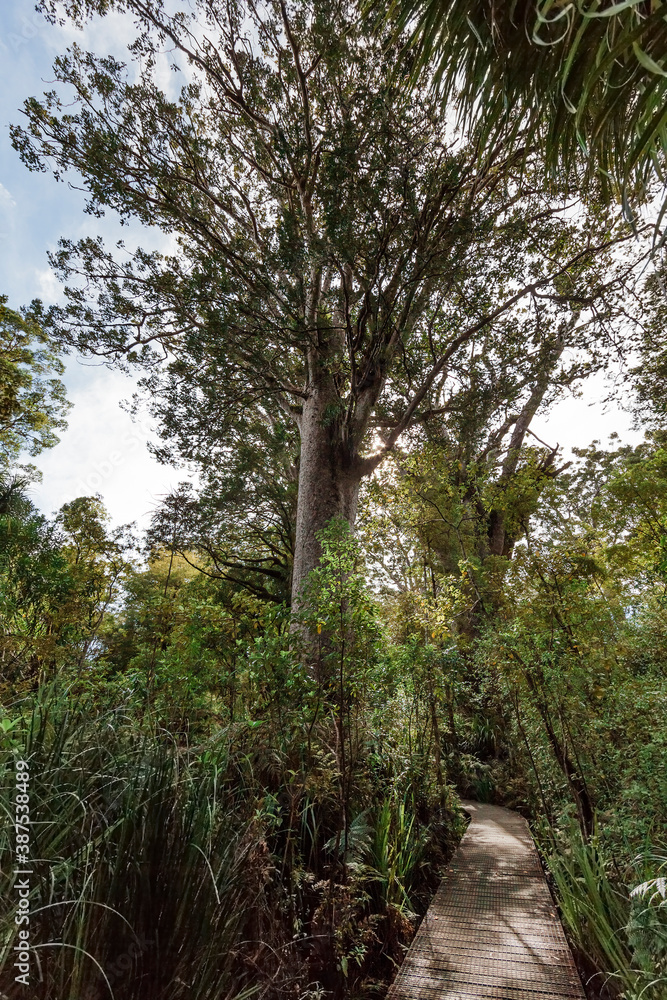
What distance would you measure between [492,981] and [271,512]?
7.72 m

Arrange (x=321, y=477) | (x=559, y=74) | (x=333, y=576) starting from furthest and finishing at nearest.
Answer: (x=321, y=477), (x=333, y=576), (x=559, y=74)

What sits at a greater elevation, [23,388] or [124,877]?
[23,388]

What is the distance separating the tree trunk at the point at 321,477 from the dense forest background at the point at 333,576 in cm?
5

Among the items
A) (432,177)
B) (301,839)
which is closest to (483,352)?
(432,177)

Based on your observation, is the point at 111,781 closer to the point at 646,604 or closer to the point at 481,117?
the point at 481,117

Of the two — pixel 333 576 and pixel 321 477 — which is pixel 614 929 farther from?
pixel 321 477

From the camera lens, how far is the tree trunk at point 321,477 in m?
5.21

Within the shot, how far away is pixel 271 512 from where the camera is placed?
9.23 meters

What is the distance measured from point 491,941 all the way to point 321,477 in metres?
4.21

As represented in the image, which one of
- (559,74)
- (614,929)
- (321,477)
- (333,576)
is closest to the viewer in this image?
(559,74)

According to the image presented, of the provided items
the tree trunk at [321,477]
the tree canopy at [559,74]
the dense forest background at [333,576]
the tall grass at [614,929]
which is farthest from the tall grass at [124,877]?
the tree trunk at [321,477]

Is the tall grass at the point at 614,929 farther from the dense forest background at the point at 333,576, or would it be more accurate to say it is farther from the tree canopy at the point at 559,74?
the tree canopy at the point at 559,74

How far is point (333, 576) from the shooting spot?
11.0 feet

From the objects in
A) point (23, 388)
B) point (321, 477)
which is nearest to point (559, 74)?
point (321, 477)
